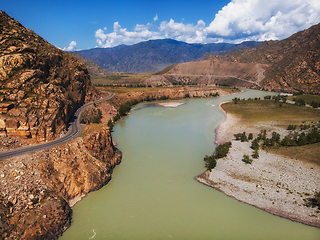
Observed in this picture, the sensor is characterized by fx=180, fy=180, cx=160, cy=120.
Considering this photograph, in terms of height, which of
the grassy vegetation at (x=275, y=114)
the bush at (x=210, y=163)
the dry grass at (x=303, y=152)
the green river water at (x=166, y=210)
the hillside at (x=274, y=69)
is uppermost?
the hillside at (x=274, y=69)

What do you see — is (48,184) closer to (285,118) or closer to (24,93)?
(24,93)

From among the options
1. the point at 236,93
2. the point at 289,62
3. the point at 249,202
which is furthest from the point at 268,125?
the point at 289,62

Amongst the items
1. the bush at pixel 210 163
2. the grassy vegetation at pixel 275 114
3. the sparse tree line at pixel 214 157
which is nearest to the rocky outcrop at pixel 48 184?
the bush at pixel 210 163

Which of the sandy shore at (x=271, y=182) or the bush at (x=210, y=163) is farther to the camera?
the bush at (x=210, y=163)

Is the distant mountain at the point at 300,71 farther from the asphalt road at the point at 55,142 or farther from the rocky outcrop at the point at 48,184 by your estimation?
the rocky outcrop at the point at 48,184

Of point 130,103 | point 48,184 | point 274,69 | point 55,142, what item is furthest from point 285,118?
point 274,69

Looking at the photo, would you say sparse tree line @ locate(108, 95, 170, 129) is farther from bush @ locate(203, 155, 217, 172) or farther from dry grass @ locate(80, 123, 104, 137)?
bush @ locate(203, 155, 217, 172)

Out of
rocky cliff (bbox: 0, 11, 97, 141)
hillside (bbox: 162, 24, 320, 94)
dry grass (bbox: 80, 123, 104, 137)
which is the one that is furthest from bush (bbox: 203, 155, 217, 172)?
hillside (bbox: 162, 24, 320, 94)

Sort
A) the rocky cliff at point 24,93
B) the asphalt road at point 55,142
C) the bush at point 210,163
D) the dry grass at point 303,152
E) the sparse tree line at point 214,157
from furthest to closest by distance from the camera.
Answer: the dry grass at point 303,152, the sparse tree line at point 214,157, the bush at point 210,163, the rocky cliff at point 24,93, the asphalt road at point 55,142

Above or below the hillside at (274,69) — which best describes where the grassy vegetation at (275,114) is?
below
